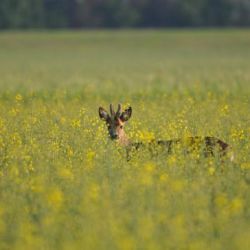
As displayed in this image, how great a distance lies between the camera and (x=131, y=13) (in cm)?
8875

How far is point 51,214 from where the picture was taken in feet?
27.1

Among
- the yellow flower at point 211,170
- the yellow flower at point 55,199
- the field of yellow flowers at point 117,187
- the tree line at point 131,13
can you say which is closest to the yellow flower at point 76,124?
the field of yellow flowers at point 117,187

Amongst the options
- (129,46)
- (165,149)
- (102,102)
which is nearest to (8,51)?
(129,46)

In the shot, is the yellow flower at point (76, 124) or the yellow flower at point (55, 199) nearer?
the yellow flower at point (55, 199)

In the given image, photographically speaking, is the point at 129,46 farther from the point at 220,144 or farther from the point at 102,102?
the point at 220,144

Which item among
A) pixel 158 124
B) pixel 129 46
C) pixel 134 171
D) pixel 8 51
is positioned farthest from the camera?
pixel 129 46

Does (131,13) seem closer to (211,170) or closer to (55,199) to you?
(211,170)

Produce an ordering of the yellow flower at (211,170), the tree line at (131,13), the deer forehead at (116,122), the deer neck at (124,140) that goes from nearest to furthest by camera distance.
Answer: the yellow flower at (211,170) → the deer neck at (124,140) → the deer forehead at (116,122) → the tree line at (131,13)

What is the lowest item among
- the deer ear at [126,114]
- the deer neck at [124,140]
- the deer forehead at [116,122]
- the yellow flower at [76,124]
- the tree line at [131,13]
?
the deer neck at [124,140]

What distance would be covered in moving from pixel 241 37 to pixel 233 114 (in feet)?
175

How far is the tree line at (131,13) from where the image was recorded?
3408 inches

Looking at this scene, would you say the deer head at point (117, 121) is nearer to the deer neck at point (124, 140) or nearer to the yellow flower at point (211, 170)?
the deer neck at point (124, 140)

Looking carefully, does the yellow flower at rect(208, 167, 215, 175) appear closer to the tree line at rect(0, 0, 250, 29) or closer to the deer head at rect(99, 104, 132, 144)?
the deer head at rect(99, 104, 132, 144)

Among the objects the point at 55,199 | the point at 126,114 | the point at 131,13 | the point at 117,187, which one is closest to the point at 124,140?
the point at 126,114
